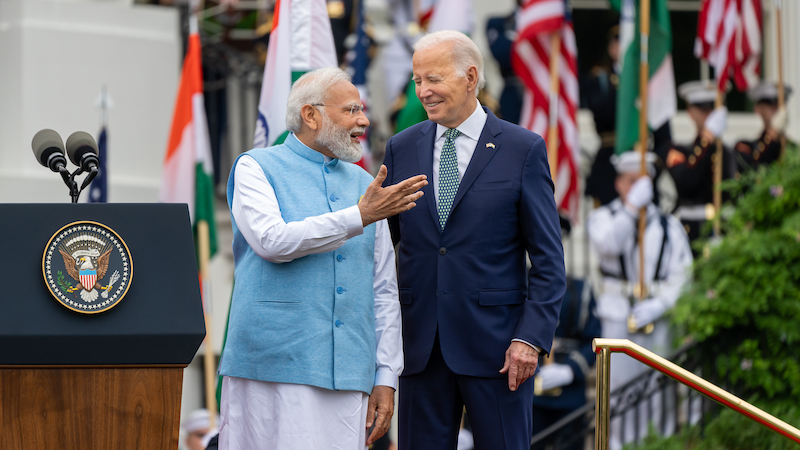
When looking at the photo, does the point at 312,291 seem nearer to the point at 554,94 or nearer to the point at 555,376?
the point at 555,376

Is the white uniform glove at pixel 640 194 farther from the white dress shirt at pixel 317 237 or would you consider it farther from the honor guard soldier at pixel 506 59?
the white dress shirt at pixel 317 237

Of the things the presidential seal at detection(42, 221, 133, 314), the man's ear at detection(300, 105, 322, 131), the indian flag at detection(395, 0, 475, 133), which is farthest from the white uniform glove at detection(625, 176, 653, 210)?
the presidential seal at detection(42, 221, 133, 314)

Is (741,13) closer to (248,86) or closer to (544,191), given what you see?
(248,86)

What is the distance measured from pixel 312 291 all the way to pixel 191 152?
3440 millimetres

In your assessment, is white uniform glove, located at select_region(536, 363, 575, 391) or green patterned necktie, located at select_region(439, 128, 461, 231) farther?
white uniform glove, located at select_region(536, 363, 575, 391)

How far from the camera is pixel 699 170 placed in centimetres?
780

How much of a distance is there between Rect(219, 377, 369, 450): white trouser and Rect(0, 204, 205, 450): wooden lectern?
0.41 metres

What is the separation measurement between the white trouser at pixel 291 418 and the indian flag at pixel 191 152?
3311mm

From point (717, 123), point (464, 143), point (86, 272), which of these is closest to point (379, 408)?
point (464, 143)

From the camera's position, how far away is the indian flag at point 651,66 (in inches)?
304

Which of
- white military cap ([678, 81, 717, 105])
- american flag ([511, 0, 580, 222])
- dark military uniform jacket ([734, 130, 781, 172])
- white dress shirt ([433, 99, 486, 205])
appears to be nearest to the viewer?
white dress shirt ([433, 99, 486, 205])

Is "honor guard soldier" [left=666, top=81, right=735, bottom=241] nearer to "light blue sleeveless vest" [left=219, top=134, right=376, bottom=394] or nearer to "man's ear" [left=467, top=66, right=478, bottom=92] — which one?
"man's ear" [left=467, top=66, right=478, bottom=92]

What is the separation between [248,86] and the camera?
8.63 m

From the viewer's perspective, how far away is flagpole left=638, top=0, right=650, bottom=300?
23.5ft
